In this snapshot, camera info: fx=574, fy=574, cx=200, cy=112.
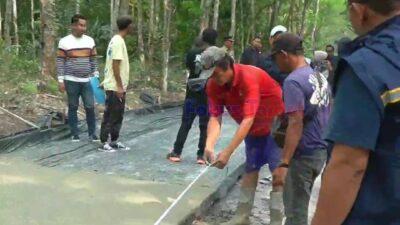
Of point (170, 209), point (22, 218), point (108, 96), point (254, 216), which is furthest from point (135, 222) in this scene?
point (108, 96)

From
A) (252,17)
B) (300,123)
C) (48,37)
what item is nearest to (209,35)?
(300,123)

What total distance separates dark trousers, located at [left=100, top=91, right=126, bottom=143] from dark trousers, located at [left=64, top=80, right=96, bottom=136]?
418 mm

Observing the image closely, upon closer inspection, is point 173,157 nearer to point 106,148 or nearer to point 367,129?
point 106,148

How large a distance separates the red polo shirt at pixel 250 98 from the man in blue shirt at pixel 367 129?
8.44 feet

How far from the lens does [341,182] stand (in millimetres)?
1737

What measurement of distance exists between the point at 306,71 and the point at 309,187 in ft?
2.89

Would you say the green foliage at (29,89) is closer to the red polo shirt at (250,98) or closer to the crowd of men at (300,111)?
the crowd of men at (300,111)

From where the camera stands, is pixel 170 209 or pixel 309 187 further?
pixel 170 209

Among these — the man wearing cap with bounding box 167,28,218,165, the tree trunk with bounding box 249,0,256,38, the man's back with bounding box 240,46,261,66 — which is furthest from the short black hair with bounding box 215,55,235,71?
the tree trunk with bounding box 249,0,256,38

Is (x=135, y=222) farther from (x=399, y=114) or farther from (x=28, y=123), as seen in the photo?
(x=28, y=123)

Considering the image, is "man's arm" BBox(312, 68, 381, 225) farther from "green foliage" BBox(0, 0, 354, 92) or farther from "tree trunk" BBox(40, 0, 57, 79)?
"green foliage" BBox(0, 0, 354, 92)

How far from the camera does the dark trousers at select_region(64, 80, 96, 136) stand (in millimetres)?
7777

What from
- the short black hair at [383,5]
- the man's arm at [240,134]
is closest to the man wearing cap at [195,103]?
the man's arm at [240,134]

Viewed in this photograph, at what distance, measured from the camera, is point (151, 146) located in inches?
321
